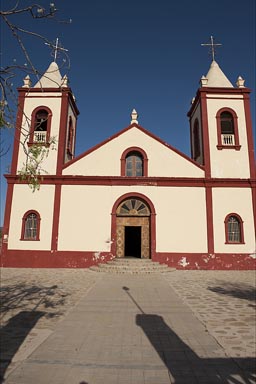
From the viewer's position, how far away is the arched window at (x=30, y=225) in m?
15.7

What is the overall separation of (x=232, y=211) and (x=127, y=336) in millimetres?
12545

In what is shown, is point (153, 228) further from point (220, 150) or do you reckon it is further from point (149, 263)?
point (220, 150)

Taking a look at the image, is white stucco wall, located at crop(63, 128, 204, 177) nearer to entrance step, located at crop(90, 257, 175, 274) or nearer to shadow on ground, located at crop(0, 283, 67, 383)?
entrance step, located at crop(90, 257, 175, 274)

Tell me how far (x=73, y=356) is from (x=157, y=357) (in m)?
1.24

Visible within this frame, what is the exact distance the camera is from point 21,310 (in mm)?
6656

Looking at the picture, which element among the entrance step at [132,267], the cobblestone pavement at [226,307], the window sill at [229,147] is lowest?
the cobblestone pavement at [226,307]

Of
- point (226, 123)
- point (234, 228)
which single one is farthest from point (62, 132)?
point (234, 228)

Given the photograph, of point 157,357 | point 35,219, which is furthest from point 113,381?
point 35,219

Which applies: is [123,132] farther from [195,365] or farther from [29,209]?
[195,365]

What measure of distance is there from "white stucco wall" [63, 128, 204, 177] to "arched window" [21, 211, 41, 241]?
10.1 ft

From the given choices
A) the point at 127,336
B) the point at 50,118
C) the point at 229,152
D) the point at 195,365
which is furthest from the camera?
the point at 50,118

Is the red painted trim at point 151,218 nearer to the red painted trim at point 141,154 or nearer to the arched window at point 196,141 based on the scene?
the red painted trim at point 141,154

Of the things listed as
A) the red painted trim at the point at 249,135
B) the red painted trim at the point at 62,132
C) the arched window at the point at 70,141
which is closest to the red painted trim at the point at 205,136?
the red painted trim at the point at 249,135

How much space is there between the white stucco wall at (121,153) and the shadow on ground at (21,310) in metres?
8.24
